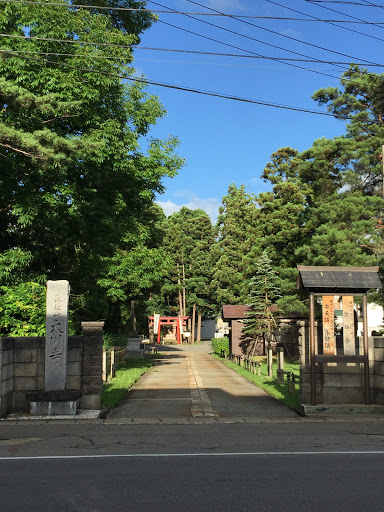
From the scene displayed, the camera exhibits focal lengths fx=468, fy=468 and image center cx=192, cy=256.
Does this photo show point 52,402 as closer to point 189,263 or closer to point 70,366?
point 70,366

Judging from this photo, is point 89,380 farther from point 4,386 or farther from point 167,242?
point 167,242

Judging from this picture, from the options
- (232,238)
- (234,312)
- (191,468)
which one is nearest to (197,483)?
(191,468)

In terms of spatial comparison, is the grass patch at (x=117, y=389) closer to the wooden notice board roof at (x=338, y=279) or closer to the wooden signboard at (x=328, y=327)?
the wooden signboard at (x=328, y=327)

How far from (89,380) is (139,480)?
5.76 m

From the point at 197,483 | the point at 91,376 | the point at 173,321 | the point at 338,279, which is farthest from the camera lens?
the point at 173,321

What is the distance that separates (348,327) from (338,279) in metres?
1.27

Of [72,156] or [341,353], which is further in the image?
[72,156]

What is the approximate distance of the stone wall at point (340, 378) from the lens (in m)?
11.4

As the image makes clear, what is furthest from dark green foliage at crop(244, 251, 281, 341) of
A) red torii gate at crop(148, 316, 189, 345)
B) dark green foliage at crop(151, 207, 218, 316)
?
dark green foliage at crop(151, 207, 218, 316)

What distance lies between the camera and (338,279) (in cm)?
1137

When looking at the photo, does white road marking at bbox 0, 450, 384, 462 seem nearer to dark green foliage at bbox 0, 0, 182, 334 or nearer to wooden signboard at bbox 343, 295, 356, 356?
wooden signboard at bbox 343, 295, 356, 356

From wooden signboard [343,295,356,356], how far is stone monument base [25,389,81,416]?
6558 millimetres

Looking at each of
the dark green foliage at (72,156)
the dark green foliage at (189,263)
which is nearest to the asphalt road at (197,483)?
the dark green foliage at (72,156)

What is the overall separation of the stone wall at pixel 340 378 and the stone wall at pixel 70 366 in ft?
16.3
